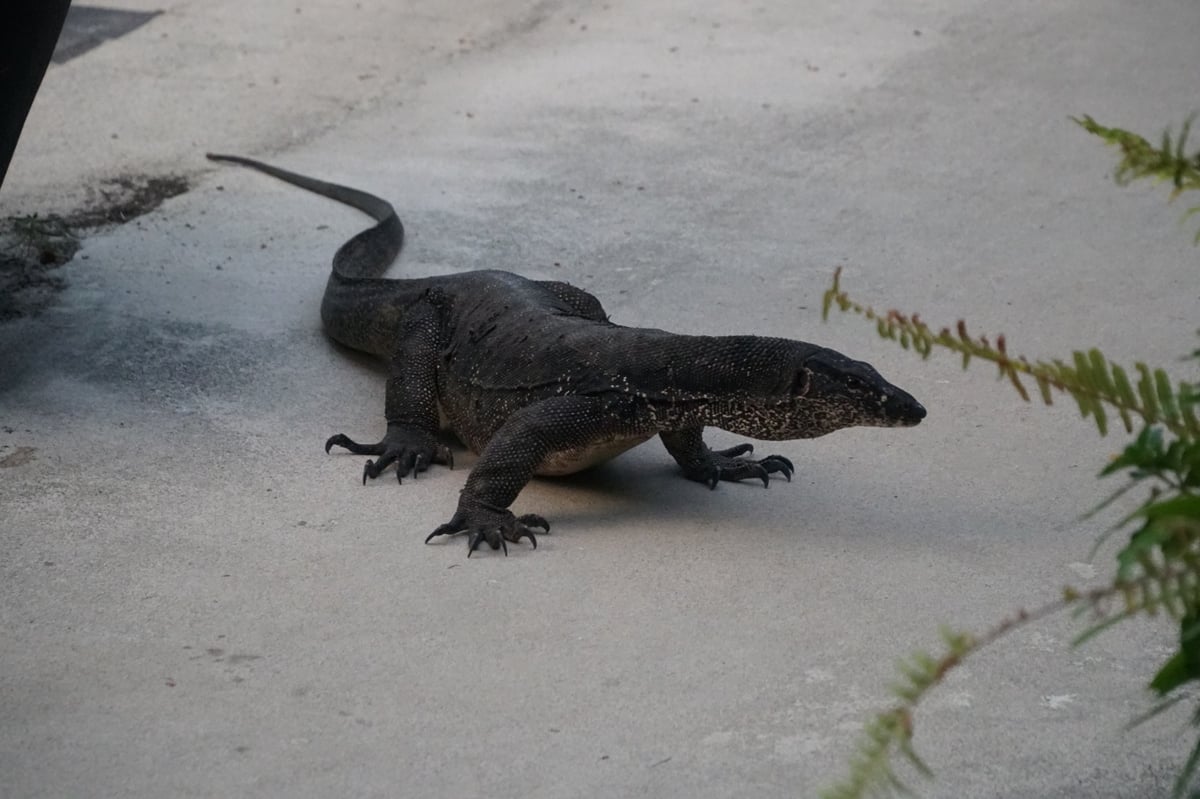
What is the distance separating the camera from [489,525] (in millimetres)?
5199

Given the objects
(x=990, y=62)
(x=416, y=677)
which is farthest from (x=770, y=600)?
(x=990, y=62)

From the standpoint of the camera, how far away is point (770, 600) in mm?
4852

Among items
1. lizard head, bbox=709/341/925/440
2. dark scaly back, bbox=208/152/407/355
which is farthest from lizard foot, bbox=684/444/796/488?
dark scaly back, bbox=208/152/407/355

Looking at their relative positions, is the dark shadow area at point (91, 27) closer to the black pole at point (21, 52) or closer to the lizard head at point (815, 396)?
the black pole at point (21, 52)

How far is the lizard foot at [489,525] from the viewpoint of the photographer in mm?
5145

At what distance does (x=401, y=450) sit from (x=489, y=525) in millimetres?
814

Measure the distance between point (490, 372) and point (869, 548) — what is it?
1.63 m

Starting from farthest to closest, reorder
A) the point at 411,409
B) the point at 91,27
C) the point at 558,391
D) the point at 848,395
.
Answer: the point at 91,27 → the point at 411,409 → the point at 558,391 → the point at 848,395

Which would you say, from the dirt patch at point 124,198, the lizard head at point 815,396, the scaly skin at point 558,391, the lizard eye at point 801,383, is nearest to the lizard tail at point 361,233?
the dirt patch at point 124,198

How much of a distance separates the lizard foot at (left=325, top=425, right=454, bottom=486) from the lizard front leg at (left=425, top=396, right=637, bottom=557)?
45cm

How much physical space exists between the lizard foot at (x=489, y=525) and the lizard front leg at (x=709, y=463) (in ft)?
2.42

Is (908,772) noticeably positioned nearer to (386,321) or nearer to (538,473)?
(538,473)

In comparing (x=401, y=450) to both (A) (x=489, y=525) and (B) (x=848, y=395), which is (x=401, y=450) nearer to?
(A) (x=489, y=525)

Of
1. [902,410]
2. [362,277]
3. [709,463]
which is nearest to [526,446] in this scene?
[709,463]
